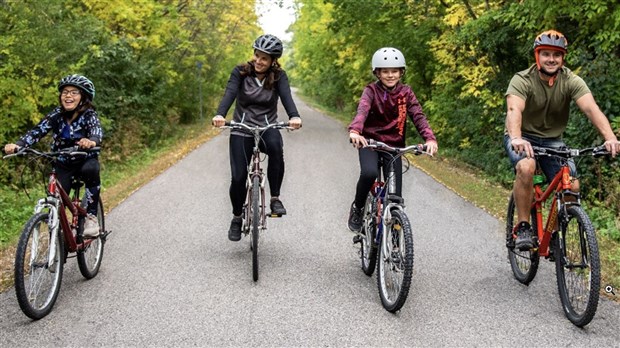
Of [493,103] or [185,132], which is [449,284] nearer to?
[493,103]

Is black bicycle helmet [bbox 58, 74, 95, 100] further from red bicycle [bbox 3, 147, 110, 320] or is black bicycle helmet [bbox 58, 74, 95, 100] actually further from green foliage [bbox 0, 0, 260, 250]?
green foliage [bbox 0, 0, 260, 250]

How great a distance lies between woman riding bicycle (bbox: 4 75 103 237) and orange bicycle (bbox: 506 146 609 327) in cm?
382

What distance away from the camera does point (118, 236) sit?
7.07 meters

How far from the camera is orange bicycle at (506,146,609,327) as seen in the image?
4207 mm

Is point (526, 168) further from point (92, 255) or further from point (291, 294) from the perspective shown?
point (92, 255)

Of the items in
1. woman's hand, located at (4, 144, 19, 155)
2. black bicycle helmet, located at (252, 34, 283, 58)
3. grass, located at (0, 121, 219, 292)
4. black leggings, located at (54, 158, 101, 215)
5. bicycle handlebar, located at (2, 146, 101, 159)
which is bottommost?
grass, located at (0, 121, 219, 292)

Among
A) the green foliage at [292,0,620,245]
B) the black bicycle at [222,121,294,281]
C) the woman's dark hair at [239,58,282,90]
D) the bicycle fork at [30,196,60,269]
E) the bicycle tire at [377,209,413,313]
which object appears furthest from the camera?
the green foliage at [292,0,620,245]

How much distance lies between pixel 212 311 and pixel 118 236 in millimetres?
2895

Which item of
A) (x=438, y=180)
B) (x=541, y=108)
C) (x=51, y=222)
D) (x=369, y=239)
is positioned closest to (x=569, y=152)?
(x=541, y=108)

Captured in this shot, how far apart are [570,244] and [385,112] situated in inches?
74.7

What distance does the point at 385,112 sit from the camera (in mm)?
5324

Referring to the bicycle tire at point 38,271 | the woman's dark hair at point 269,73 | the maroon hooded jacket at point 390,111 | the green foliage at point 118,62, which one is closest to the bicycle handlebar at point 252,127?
the woman's dark hair at point 269,73

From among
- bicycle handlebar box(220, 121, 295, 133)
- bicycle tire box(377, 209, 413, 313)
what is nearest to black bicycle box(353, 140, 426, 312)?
bicycle tire box(377, 209, 413, 313)

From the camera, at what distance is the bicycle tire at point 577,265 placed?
417 cm
